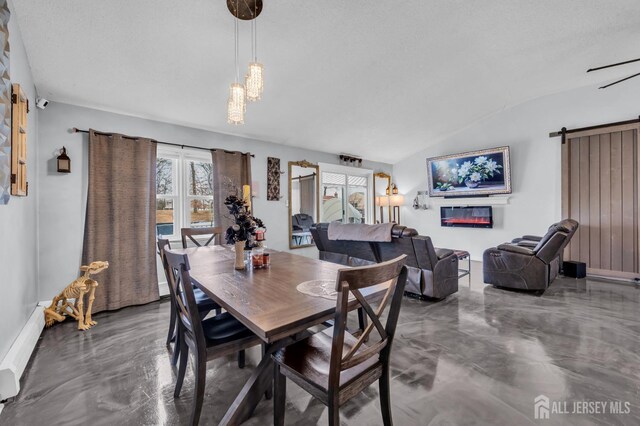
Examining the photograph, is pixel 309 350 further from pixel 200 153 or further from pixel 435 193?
pixel 435 193

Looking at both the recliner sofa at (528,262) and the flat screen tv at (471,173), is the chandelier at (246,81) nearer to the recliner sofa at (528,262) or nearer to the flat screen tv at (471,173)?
the recliner sofa at (528,262)

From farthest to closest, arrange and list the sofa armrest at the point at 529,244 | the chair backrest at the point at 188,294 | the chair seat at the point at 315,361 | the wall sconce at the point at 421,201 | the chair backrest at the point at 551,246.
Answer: the wall sconce at the point at 421,201 < the sofa armrest at the point at 529,244 < the chair backrest at the point at 551,246 < the chair backrest at the point at 188,294 < the chair seat at the point at 315,361

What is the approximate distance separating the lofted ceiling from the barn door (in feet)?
3.27

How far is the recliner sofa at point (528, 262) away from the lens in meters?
3.60

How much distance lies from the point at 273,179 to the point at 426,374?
3806 millimetres

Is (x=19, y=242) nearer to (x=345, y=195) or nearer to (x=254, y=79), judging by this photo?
(x=254, y=79)

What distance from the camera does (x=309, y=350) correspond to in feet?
4.75

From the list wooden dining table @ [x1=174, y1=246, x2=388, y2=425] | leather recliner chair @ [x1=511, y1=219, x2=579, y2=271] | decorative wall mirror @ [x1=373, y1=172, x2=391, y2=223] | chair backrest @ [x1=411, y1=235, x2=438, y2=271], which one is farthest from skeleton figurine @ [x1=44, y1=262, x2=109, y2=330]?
decorative wall mirror @ [x1=373, y1=172, x2=391, y2=223]

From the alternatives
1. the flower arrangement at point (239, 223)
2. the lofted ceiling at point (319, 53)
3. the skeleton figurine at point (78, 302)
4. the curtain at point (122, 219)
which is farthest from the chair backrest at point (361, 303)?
the curtain at point (122, 219)

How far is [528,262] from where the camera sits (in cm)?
372

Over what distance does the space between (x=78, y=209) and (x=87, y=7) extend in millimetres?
2091

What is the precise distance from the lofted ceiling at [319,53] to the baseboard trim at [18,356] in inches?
92.0

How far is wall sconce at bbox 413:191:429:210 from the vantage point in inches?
270

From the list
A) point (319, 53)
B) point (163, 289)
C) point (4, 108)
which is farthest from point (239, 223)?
point (163, 289)
